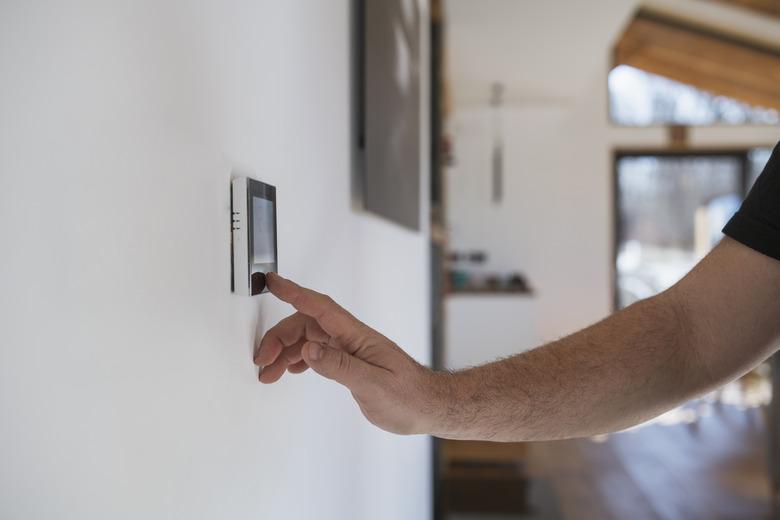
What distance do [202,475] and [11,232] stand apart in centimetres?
28

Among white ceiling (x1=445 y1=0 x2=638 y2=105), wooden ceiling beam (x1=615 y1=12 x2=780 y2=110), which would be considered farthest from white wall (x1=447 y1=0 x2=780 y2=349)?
white ceiling (x1=445 y1=0 x2=638 y2=105)

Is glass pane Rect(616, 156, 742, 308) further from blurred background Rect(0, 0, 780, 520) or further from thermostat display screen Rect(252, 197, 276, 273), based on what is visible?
thermostat display screen Rect(252, 197, 276, 273)

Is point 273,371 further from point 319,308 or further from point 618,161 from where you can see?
point 618,161

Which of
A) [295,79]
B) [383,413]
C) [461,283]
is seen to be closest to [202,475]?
[383,413]

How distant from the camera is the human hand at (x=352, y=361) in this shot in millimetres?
742

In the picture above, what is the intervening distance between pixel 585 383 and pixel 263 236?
494mm

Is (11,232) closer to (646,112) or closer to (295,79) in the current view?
(295,79)

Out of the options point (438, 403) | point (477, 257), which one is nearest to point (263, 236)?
point (438, 403)

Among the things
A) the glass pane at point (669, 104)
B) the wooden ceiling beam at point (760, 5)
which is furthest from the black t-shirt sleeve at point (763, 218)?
the glass pane at point (669, 104)

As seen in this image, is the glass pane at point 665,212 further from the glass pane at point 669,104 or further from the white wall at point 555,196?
the glass pane at point 669,104

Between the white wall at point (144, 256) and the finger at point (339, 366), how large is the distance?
0.20 ft

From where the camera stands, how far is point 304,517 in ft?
2.99

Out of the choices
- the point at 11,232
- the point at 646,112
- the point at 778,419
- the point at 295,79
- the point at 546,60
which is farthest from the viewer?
the point at 646,112

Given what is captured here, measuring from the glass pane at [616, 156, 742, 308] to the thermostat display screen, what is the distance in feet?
25.3
